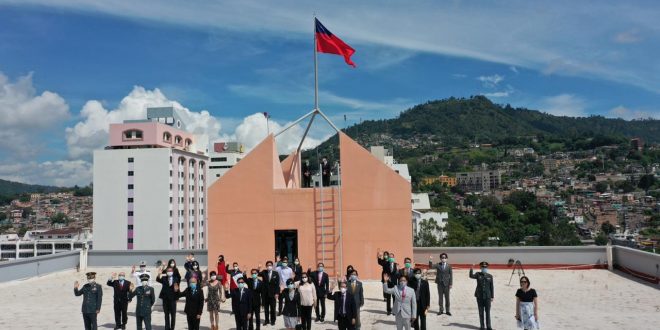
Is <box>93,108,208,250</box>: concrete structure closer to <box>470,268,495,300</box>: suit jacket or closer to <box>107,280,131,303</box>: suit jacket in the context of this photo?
<box>107,280,131,303</box>: suit jacket

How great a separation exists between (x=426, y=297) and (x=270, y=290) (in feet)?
12.9

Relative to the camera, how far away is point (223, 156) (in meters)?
106

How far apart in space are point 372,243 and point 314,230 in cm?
221

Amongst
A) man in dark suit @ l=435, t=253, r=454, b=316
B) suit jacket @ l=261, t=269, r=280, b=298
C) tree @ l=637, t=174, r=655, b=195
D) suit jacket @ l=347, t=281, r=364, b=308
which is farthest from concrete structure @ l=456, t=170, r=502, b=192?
suit jacket @ l=347, t=281, r=364, b=308

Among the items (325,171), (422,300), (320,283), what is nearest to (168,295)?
(320,283)

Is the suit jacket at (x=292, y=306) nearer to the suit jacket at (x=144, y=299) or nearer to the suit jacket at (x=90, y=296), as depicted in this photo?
the suit jacket at (x=144, y=299)

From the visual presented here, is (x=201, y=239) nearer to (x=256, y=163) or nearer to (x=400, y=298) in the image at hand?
(x=256, y=163)

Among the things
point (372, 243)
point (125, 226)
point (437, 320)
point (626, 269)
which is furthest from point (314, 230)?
point (125, 226)

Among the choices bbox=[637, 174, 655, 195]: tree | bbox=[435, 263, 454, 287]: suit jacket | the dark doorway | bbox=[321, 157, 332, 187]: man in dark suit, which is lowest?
bbox=[435, 263, 454, 287]: suit jacket

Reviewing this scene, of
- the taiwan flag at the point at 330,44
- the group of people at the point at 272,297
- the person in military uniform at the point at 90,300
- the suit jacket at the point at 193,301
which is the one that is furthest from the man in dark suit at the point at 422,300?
the taiwan flag at the point at 330,44

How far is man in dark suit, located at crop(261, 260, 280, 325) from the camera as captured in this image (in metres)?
13.0

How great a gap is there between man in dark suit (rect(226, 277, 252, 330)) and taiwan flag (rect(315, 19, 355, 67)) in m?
11.1

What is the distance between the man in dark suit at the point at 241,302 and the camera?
466 inches

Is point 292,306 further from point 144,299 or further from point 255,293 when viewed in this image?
point 144,299
